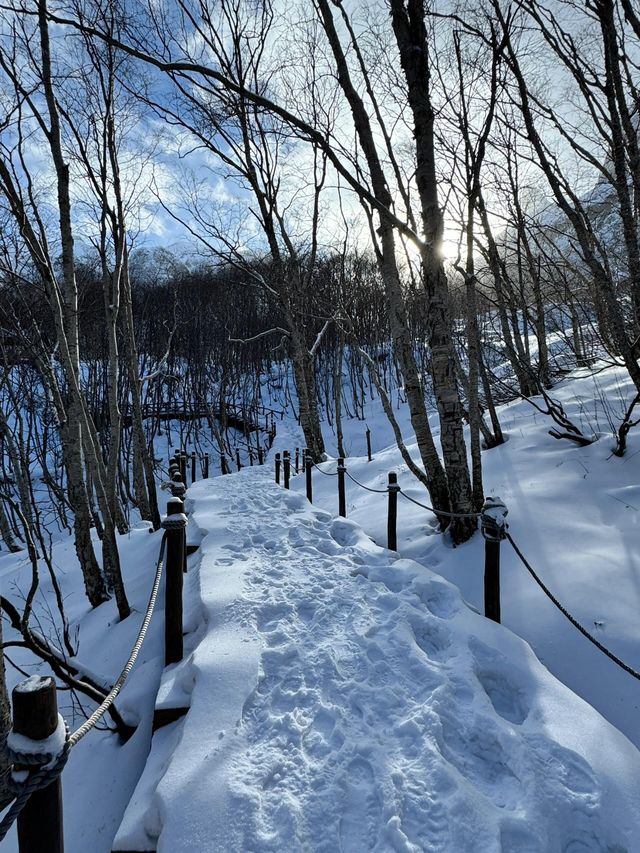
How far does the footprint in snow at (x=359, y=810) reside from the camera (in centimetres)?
169

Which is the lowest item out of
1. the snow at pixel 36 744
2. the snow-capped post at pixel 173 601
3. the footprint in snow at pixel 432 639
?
the footprint in snow at pixel 432 639

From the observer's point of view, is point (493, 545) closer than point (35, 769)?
No

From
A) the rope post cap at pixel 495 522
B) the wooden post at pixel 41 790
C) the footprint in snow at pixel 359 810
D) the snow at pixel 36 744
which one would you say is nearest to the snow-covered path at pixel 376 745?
the footprint in snow at pixel 359 810

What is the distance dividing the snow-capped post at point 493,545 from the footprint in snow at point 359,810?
170 centimetres

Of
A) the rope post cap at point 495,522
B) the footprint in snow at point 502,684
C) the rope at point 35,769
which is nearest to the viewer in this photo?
the rope at point 35,769

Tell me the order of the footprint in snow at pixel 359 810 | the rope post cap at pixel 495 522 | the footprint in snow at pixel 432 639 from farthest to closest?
the rope post cap at pixel 495 522 < the footprint in snow at pixel 432 639 < the footprint in snow at pixel 359 810

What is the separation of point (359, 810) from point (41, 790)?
4.21 feet

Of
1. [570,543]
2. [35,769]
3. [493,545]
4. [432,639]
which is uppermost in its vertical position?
[35,769]

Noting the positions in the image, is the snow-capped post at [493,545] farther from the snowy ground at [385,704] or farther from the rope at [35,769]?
the rope at [35,769]

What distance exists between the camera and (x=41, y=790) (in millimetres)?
1319

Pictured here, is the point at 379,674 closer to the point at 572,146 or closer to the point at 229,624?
the point at 229,624

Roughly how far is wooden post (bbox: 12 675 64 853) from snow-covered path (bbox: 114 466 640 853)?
0.53 m

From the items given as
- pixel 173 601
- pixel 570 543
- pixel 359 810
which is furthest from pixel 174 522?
pixel 570 543

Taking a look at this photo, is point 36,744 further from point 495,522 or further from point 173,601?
point 495,522
